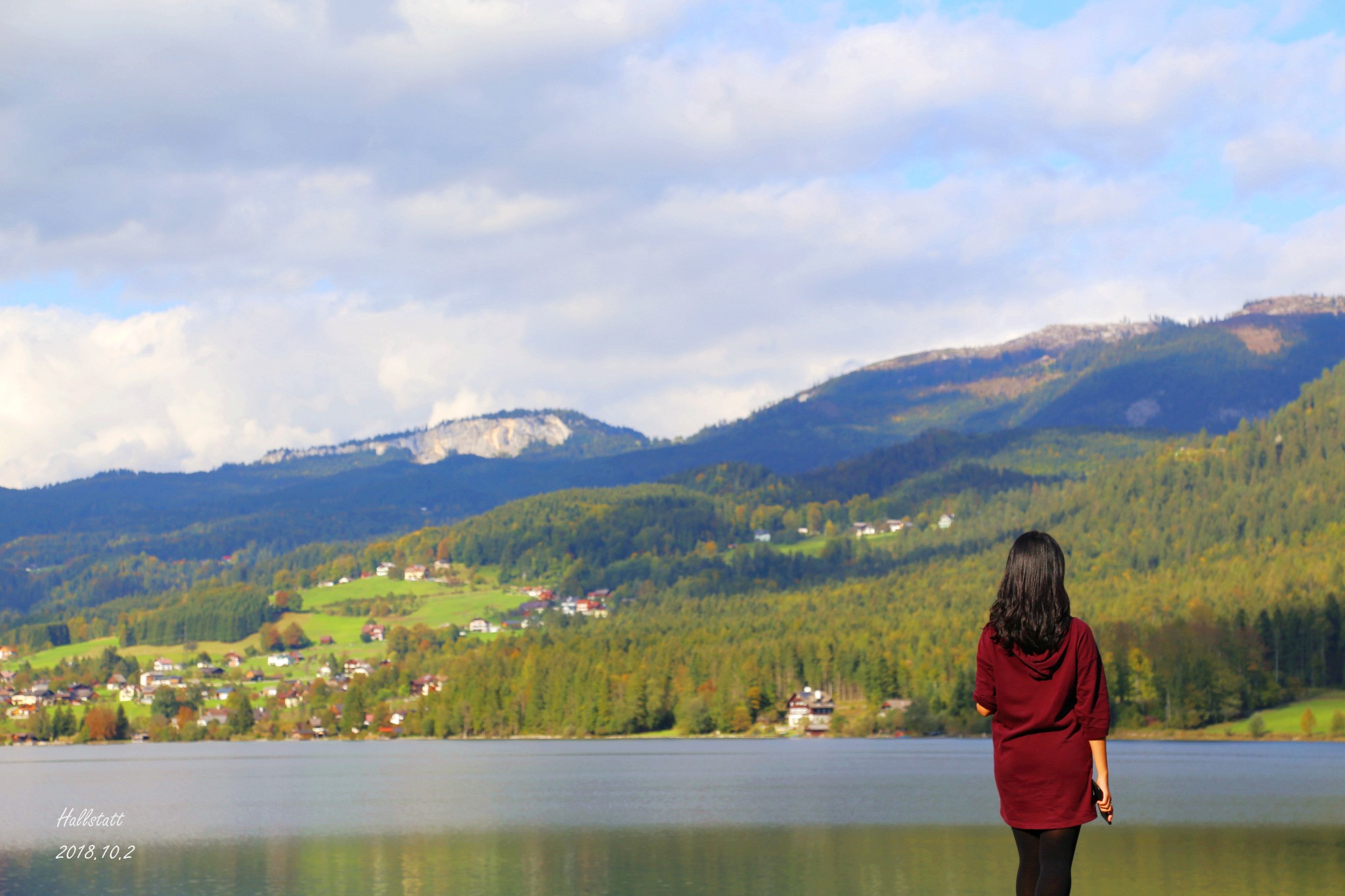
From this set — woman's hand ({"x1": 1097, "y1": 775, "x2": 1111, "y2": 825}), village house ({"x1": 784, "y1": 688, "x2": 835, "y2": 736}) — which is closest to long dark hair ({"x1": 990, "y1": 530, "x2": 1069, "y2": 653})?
woman's hand ({"x1": 1097, "y1": 775, "x2": 1111, "y2": 825})

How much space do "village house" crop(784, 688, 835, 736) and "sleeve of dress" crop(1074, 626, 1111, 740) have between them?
162 m

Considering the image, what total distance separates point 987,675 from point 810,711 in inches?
6454

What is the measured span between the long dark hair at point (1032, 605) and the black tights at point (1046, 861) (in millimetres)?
1335

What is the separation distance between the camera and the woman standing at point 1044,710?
9.20m

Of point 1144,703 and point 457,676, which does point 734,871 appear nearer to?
point 1144,703

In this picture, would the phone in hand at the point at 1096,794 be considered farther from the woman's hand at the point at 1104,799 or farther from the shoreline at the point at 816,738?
the shoreline at the point at 816,738

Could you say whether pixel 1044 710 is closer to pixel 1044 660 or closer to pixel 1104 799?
pixel 1044 660

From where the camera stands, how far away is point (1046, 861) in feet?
30.8

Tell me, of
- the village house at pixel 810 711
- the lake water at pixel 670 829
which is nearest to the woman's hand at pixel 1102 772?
the lake water at pixel 670 829

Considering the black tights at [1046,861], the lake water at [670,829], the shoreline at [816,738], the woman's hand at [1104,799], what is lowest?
the shoreline at [816,738]

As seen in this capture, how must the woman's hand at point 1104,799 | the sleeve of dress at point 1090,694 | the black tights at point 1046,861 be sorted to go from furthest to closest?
the black tights at point 1046,861
the sleeve of dress at point 1090,694
the woman's hand at point 1104,799

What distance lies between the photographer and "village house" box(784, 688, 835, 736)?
168500 millimetres

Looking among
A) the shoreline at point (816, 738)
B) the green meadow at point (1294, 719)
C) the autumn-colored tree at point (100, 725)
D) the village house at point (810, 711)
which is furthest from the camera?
the autumn-colored tree at point (100, 725)

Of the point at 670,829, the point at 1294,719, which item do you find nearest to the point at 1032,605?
the point at 670,829
